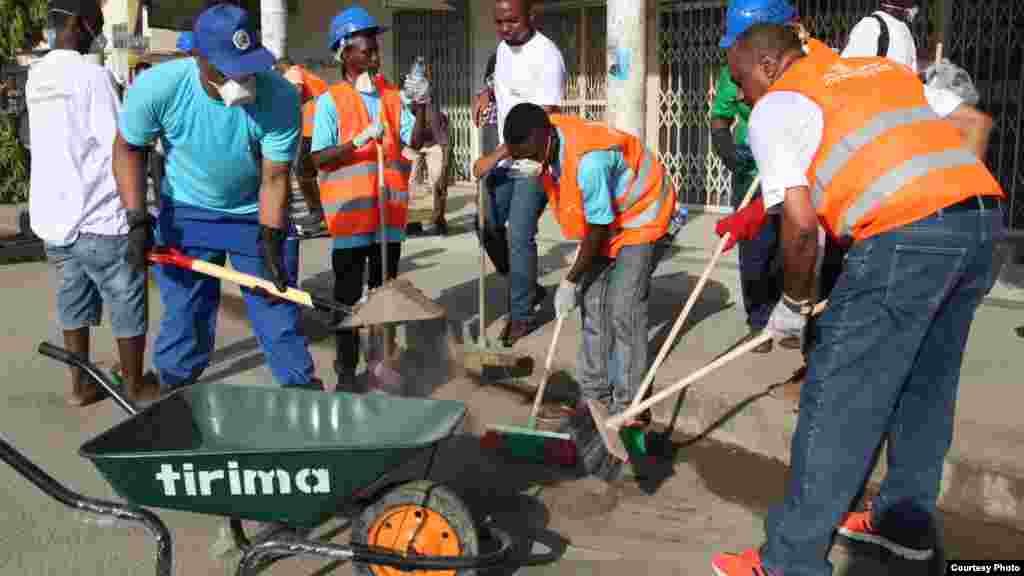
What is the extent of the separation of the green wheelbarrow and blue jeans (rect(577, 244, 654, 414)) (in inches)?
46.4

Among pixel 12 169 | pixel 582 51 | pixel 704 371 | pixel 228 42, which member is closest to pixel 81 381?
pixel 228 42

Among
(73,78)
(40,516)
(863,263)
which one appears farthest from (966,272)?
(73,78)

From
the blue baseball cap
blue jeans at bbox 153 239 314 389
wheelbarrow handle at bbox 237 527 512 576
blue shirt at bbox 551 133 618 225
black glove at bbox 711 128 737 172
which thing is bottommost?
wheelbarrow handle at bbox 237 527 512 576

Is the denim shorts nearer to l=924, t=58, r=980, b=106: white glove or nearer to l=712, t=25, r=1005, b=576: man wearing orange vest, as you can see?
l=712, t=25, r=1005, b=576: man wearing orange vest

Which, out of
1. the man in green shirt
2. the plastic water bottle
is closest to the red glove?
the plastic water bottle

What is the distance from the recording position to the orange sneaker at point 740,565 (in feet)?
9.48

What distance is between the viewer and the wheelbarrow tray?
2.58m

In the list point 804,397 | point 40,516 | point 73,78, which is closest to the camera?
point 804,397

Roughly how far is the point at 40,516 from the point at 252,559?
144 centimetres

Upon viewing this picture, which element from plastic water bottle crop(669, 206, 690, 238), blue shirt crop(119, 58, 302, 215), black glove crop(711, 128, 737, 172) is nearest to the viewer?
blue shirt crop(119, 58, 302, 215)

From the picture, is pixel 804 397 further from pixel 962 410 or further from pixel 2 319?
pixel 2 319

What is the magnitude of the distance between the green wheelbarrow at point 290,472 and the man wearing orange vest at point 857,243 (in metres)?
0.95

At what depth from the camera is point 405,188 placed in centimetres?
499

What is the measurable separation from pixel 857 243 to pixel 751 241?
2369 millimetres
